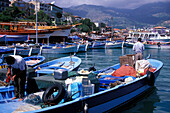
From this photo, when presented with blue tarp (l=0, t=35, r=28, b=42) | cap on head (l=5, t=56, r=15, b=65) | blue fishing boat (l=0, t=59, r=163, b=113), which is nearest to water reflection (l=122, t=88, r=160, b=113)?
blue fishing boat (l=0, t=59, r=163, b=113)

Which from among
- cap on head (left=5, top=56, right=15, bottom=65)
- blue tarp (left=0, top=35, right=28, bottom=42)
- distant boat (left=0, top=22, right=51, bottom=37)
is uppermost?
distant boat (left=0, top=22, right=51, bottom=37)

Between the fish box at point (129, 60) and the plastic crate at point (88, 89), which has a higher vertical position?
the fish box at point (129, 60)

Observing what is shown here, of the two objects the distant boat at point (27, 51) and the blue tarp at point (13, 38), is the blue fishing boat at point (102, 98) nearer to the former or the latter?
the distant boat at point (27, 51)

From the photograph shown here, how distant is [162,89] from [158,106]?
2.65 meters

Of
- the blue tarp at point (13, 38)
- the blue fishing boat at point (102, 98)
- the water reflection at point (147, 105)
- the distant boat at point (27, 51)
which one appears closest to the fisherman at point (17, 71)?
the blue fishing boat at point (102, 98)

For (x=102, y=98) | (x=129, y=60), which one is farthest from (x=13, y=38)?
(x=102, y=98)

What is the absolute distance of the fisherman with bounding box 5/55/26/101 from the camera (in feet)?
21.9

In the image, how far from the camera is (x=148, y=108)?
28.6 feet

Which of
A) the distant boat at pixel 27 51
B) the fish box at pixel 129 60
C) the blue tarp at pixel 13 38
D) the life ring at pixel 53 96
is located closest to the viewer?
the life ring at pixel 53 96

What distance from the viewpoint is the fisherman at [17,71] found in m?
6.68

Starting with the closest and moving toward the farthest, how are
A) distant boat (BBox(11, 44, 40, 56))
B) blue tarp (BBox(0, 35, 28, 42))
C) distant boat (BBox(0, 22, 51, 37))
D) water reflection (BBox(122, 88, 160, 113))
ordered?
water reflection (BBox(122, 88, 160, 113)), distant boat (BBox(11, 44, 40, 56)), blue tarp (BBox(0, 35, 28, 42)), distant boat (BBox(0, 22, 51, 37))

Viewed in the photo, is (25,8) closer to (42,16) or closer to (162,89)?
(42,16)

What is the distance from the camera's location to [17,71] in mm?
6832

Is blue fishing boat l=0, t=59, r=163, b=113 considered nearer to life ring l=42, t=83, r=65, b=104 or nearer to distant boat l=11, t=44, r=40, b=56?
life ring l=42, t=83, r=65, b=104
